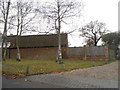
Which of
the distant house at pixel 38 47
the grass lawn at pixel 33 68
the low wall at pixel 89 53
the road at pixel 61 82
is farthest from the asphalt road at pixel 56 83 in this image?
the distant house at pixel 38 47

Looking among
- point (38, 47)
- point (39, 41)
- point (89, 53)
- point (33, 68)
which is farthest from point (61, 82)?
point (39, 41)

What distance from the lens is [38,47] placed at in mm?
→ 42719

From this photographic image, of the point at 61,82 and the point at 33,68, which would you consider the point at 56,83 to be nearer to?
the point at 61,82

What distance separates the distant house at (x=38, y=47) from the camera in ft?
137

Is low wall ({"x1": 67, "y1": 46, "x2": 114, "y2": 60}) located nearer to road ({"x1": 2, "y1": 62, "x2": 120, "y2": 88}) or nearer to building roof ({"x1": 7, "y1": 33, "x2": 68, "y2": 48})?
building roof ({"x1": 7, "y1": 33, "x2": 68, "y2": 48})

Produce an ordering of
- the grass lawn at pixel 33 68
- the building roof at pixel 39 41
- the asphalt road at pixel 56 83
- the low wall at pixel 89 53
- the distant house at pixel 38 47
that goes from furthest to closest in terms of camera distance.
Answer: the building roof at pixel 39 41 → the distant house at pixel 38 47 → the low wall at pixel 89 53 → the grass lawn at pixel 33 68 → the asphalt road at pixel 56 83

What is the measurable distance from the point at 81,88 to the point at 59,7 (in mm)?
21158

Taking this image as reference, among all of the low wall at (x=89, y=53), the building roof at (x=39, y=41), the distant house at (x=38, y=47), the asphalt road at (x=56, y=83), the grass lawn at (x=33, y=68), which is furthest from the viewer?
the building roof at (x=39, y=41)

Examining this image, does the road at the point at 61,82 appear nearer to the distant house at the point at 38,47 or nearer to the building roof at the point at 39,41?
the distant house at the point at 38,47

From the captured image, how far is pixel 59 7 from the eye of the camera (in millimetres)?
29438

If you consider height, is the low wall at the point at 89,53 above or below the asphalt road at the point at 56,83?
above

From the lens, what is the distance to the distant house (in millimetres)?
41625

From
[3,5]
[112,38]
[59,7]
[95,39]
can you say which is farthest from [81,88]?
[95,39]

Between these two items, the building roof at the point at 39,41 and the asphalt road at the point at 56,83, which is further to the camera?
the building roof at the point at 39,41
